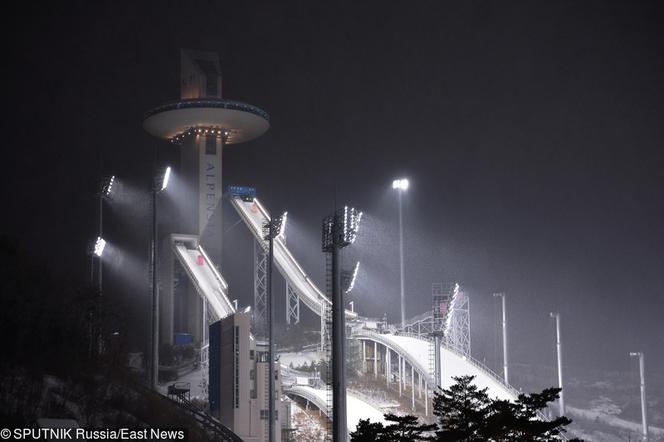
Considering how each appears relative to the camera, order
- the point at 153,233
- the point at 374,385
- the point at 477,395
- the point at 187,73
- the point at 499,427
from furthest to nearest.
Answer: the point at 187,73 → the point at 374,385 → the point at 153,233 → the point at 477,395 → the point at 499,427

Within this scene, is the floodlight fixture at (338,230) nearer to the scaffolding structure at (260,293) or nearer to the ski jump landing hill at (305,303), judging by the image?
the ski jump landing hill at (305,303)

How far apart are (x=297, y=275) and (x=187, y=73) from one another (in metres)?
23.4

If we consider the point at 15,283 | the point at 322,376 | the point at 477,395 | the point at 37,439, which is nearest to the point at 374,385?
the point at 322,376

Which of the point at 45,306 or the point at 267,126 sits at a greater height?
the point at 267,126

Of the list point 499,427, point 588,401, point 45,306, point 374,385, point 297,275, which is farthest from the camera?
point 588,401

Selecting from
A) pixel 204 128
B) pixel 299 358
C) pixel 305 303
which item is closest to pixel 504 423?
pixel 299 358

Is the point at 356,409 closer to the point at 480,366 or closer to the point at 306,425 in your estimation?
the point at 306,425

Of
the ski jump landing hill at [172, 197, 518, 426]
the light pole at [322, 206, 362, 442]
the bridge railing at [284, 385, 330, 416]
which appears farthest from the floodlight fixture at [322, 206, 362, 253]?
the ski jump landing hill at [172, 197, 518, 426]

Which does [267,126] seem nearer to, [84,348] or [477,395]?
[84,348]

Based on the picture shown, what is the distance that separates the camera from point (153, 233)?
43.2 meters

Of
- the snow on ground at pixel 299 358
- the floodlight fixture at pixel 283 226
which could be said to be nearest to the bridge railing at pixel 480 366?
the snow on ground at pixel 299 358

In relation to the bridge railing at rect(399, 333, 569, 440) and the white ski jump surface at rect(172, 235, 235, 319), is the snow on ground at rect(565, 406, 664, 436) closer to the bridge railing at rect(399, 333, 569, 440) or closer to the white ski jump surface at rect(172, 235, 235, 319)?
the bridge railing at rect(399, 333, 569, 440)

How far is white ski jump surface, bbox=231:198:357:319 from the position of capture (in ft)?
242

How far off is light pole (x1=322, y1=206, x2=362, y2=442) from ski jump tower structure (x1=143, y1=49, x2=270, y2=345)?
149 feet
